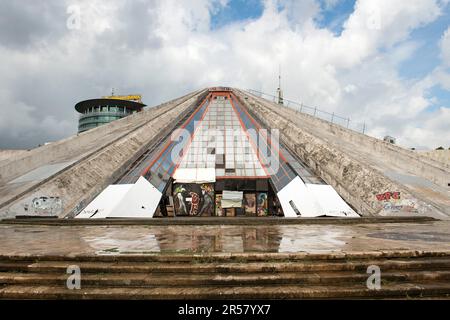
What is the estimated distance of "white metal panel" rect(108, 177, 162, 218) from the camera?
14069 mm

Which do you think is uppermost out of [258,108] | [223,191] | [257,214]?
[258,108]

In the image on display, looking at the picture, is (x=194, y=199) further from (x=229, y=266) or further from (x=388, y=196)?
(x=229, y=266)

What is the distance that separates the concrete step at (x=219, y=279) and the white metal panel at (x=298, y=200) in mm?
8892

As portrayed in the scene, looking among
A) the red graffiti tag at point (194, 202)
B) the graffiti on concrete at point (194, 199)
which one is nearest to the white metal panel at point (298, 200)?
the graffiti on concrete at point (194, 199)

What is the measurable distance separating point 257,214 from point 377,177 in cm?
698

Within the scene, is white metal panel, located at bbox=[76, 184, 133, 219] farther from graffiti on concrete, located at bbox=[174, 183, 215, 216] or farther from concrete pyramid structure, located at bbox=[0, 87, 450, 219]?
graffiti on concrete, located at bbox=[174, 183, 215, 216]

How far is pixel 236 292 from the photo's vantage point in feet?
15.1

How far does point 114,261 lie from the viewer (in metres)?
5.62

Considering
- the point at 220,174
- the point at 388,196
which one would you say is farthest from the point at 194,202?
the point at 388,196

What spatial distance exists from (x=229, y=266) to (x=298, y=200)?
10.5 metres

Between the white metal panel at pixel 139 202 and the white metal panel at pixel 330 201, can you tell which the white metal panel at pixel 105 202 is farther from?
the white metal panel at pixel 330 201

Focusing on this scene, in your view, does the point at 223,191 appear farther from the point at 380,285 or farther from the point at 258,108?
the point at 380,285

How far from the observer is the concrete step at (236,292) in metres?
4.58
